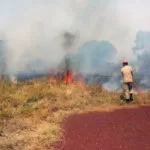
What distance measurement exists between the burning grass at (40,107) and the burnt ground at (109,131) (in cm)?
41

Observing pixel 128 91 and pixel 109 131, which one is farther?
pixel 128 91

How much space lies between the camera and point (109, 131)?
9555 millimetres

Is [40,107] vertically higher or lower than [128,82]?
lower

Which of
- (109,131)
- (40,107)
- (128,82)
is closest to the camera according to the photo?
(109,131)

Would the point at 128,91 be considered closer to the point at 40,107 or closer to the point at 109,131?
the point at 40,107

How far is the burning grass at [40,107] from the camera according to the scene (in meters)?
8.76

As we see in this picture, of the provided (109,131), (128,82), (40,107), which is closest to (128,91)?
(128,82)

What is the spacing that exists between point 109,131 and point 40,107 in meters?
3.28

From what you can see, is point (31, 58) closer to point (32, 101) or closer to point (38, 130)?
point (32, 101)

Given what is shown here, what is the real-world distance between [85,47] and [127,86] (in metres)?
8.06

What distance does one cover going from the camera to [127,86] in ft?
44.9

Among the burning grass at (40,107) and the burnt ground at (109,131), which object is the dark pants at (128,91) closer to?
the burning grass at (40,107)

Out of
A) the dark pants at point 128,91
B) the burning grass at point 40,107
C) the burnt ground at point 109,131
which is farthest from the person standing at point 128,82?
the burnt ground at point 109,131

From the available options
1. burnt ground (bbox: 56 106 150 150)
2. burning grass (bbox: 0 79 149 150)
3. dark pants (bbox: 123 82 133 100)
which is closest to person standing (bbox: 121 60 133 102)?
dark pants (bbox: 123 82 133 100)
